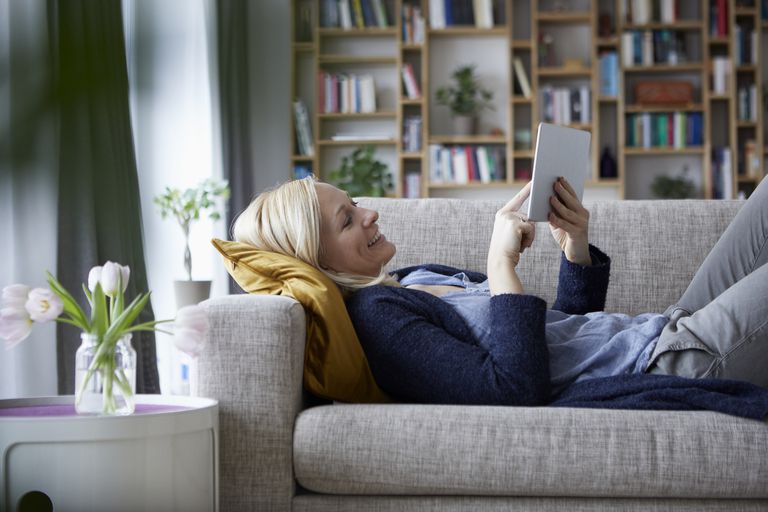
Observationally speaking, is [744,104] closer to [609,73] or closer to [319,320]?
[609,73]

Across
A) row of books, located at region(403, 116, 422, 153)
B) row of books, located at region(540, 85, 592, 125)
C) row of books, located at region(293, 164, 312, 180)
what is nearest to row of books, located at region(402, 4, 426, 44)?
row of books, located at region(403, 116, 422, 153)

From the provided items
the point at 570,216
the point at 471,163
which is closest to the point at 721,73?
the point at 471,163

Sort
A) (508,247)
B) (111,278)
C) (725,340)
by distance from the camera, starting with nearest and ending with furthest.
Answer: (111,278) → (725,340) → (508,247)

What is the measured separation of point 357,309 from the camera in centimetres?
144

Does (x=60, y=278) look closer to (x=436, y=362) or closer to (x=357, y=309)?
(x=357, y=309)

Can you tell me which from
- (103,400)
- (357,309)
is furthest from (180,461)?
(357,309)

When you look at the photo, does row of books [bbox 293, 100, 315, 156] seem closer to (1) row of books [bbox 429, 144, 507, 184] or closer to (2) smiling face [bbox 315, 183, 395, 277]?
(1) row of books [bbox 429, 144, 507, 184]

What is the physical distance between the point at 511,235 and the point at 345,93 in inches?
156

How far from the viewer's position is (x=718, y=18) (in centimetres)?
523

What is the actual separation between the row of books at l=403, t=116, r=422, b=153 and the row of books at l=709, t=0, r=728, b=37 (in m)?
1.96

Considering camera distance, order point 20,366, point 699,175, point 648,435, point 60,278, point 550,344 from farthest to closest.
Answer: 1. point 699,175
2. point 60,278
3. point 20,366
4. point 550,344
5. point 648,435

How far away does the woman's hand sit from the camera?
1463mm

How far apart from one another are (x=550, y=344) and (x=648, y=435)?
0.95 feet

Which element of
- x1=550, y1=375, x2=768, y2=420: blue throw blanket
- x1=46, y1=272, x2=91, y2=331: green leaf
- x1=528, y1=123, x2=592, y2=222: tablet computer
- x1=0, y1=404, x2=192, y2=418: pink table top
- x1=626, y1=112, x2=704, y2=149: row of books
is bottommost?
x1=550, y1=375, x2=768, y2=420: blue throw blanket
